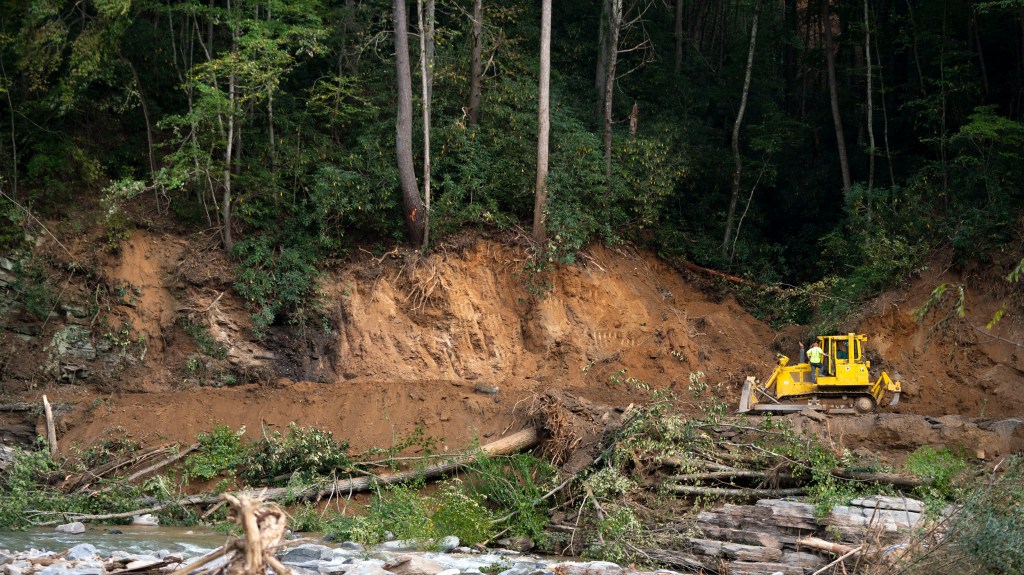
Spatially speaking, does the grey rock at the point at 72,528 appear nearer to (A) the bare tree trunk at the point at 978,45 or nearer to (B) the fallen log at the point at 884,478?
(B) the fallen log at the point at 884,478

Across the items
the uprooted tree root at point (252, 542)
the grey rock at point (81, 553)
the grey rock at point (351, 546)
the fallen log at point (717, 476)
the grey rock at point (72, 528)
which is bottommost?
the grey rock at point (72, 528)

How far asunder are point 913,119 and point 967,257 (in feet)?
19.3

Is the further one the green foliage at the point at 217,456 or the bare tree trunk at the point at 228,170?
the bare tree trunk at the point at 228,170

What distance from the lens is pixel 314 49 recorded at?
1828 centimetres

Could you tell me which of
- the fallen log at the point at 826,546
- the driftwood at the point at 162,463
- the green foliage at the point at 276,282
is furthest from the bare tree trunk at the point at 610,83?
the fallen log at the point at 826,546

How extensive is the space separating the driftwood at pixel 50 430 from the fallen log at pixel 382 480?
8.07ft

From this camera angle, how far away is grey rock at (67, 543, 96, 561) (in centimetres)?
938

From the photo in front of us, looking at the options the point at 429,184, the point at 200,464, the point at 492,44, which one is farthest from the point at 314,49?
the point at 200,464

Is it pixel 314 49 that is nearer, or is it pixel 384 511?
pixel 384 511

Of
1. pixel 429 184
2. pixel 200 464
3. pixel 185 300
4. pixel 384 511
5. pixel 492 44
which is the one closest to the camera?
pixel 384 511

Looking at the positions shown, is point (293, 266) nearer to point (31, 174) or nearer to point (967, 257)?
point (31, 174)

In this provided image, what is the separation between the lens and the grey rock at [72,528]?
12.4 metres

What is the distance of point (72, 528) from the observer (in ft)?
40.8

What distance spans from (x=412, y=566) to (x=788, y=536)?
444 cm
